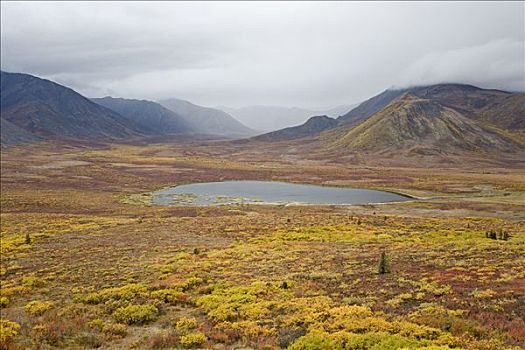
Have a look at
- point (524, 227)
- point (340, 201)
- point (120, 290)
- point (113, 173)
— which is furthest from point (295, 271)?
point (113, 173)

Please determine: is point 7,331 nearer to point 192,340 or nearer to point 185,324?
point 185,324

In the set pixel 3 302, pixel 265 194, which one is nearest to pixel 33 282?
pixel 3 302

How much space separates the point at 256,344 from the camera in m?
20.5

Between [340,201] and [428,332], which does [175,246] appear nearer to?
[428,332]

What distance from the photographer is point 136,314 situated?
26141 mm

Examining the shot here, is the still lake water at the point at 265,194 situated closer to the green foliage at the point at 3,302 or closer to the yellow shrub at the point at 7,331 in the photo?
the green foliage at the point at 3,302

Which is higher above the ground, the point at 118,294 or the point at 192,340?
the point at 192,340

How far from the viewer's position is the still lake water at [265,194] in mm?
112688

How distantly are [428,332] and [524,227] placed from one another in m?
50.7

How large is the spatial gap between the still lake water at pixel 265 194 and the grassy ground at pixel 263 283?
108ft

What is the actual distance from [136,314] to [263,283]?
944cm

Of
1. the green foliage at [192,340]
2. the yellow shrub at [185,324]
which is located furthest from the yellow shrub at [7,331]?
the green foliage at [192,340]

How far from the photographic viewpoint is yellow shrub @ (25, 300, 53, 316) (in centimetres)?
2831

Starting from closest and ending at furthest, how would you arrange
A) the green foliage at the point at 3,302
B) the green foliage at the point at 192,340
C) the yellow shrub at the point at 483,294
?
the green foliage at the point at 192,340 < the yellow shrub at the point at 483,294 < the green foliage at the point at 3,302
